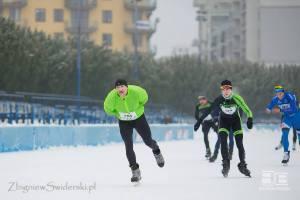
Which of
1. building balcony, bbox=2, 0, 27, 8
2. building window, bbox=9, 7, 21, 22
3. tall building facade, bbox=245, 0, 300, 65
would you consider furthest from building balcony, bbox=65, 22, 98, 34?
tall building facade, bbox=245, 0, 300, 65

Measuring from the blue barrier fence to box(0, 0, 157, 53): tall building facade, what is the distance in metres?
64.3

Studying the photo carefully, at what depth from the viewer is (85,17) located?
103 m

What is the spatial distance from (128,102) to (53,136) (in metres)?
13.9

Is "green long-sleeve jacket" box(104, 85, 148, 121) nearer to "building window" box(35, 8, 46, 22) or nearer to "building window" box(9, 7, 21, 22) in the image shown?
"building window" box(9, 7, 21, 22)

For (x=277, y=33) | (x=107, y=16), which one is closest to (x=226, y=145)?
(x=107, y=16)

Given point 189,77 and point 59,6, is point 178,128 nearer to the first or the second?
point 189,77

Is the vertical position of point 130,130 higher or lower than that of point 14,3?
lower

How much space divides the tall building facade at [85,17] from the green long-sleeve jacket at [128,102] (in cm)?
8602

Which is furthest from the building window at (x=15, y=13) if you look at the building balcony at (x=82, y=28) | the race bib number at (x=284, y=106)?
the race bib number at (x=284, y=106)

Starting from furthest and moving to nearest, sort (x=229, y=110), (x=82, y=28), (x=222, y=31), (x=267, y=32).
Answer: (x=222, y=31) → (x=267, y=32) → (x=82, y=28) → (x=229, y=110)

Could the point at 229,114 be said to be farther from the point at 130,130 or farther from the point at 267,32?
the point at 267,32

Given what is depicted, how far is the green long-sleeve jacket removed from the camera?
13609mm

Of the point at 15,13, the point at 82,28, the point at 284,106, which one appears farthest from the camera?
the point at 82,28

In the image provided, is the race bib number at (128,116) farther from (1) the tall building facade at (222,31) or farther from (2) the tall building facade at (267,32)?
(1) the tall building facade at (222,31)
